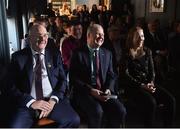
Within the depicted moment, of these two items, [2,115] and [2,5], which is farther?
[2,5]

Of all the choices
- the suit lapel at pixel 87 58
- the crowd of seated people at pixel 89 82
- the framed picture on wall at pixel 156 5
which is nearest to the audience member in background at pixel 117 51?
the crowd of seated people at pixel 89 82

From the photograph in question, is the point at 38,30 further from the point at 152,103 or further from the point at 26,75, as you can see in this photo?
the point at 152,103

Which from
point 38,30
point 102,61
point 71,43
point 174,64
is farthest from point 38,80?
point 174,64

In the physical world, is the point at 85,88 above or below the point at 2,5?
below

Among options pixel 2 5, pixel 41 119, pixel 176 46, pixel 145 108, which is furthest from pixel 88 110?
pixel 176 46

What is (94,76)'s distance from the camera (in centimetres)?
314

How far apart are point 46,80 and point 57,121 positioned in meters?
0.44

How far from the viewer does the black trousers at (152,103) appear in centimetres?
317

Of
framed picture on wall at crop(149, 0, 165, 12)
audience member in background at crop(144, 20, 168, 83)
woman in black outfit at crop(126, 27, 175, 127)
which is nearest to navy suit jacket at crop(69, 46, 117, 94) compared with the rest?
woman in black outfit at crop(126, 27, 175, 127)

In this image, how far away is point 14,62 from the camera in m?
2.81

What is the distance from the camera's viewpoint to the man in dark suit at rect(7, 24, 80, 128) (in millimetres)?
2686

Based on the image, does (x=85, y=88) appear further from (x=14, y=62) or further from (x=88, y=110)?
(x=14, y=62)

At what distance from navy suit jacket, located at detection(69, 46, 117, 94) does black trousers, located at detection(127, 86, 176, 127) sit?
0.34 m

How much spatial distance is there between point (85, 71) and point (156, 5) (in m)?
5.16
